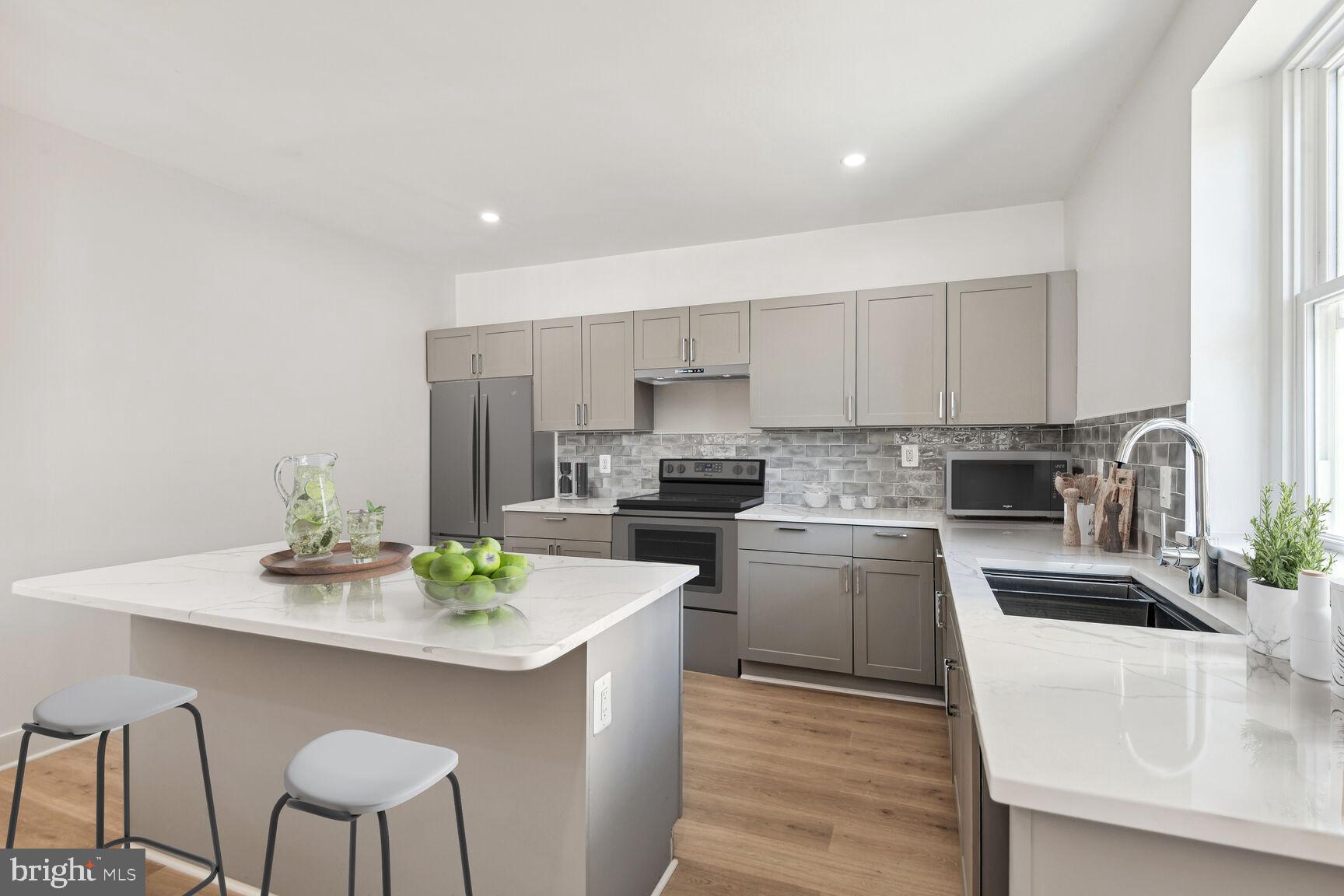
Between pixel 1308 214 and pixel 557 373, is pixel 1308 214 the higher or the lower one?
the higher one

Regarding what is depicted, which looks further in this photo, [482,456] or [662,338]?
[482,456]

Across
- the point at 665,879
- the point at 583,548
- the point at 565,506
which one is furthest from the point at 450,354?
the point at 665,879

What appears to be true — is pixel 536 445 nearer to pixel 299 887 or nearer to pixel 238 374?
pixel 238 374

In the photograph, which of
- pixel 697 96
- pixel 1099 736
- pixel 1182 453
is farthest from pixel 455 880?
pixel 697 96

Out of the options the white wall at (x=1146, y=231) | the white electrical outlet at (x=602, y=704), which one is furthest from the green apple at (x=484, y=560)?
the white wall at (x=1146, y=231)

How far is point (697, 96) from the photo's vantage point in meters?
2.43

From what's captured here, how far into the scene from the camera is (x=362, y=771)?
1.17 m

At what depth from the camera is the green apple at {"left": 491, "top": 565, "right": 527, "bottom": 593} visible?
141 cm

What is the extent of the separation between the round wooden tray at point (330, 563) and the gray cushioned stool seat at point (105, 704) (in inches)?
14.4

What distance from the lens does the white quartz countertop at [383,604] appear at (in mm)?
1229

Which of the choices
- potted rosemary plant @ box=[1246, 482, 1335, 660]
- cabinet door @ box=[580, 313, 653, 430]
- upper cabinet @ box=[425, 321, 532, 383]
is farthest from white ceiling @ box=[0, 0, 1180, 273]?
potted rosemary plant @ box=[1246, 482, 1335, 660]

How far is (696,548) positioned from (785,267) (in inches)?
71.5

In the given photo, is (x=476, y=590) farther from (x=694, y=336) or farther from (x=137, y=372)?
(x=694, y=336)

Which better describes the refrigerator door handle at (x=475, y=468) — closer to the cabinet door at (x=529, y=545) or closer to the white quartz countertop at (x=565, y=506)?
the white quartz countertop at (x=565, y=506)
